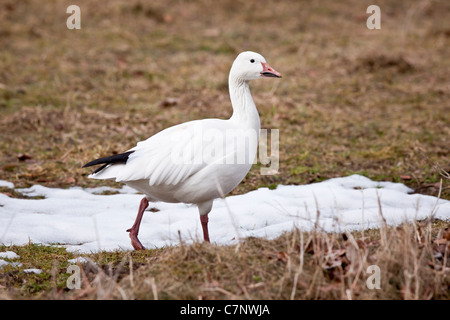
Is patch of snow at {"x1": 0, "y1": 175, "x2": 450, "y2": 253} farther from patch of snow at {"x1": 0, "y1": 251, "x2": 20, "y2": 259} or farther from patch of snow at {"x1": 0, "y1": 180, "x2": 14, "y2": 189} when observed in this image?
patch of snow at {"x1": 0, "y1": 251, "x2": 20, "y2": 259}

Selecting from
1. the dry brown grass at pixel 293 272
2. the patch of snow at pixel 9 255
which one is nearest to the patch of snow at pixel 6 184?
the patch of snow at pixel 9 255

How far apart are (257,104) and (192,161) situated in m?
4.41

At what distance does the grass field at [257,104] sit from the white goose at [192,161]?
562 millimetres

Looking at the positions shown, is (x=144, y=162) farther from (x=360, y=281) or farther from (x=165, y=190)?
(x=360, y=281)

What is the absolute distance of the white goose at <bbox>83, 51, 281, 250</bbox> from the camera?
15.8 ft

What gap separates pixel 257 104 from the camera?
9086 mm

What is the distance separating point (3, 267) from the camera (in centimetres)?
457

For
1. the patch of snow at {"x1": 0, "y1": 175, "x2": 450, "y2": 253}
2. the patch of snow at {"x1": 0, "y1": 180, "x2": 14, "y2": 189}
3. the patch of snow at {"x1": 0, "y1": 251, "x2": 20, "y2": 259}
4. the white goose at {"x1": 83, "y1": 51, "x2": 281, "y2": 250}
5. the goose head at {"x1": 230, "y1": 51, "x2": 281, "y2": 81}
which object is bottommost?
the patch of snow at {"x1": 0, "y1": 251, "x2": 20, "y2": 259}

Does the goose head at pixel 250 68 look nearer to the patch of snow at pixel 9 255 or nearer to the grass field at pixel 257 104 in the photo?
the grass field at pixel 257 104

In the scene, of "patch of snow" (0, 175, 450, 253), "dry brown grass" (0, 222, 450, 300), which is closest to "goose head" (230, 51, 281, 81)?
"patch of snow" (0, 175, 450, 253)

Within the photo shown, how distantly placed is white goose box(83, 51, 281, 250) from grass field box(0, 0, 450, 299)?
1.84 feet

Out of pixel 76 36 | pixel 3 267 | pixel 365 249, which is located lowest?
pixel 3 267

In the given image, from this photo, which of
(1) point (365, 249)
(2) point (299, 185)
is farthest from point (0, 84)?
(1) point (365, 249)
